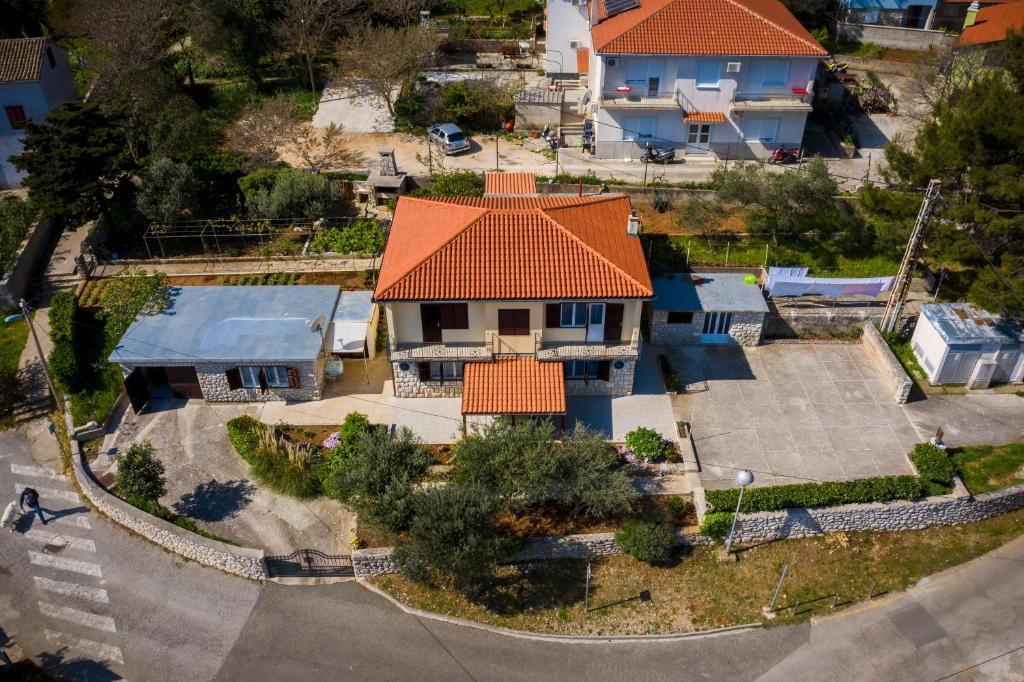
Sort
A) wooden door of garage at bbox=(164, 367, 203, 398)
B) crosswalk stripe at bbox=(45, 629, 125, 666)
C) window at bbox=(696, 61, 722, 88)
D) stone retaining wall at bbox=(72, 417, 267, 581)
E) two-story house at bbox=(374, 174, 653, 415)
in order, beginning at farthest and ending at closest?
1. window at bbox=(696, 61, 722, 88)
2. wooden door of garage at bbox=(164, 367, 203, 398)
3. two-story house at bbox=(374, 174, 653, 415)
4. stone retaining wall at bbox=(72, 417, 267, 581)
5. crosswalk stripe at bbox=(45, 629, 125, 666)

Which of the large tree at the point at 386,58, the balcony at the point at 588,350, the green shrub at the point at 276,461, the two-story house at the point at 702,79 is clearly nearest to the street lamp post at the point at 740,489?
the balcony at the point at 588,350

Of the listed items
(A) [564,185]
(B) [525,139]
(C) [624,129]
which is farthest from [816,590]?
(B) [525,139]

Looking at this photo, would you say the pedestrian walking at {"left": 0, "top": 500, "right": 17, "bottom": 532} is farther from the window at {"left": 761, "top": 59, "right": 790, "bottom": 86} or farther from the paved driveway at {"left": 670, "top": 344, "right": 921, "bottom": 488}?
the window at {"left": 761, "top": 59, "right": 790, "bottom": 86}

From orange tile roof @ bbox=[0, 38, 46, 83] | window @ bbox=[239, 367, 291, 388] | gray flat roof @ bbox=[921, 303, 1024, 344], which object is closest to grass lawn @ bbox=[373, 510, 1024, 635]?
gray flat roof @ bbox=[921, 303, 1024, 344]

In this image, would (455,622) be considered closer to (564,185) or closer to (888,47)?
(564,185)

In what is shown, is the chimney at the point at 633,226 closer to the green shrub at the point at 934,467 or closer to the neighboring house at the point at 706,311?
the neighboring house at the point at 706,311
